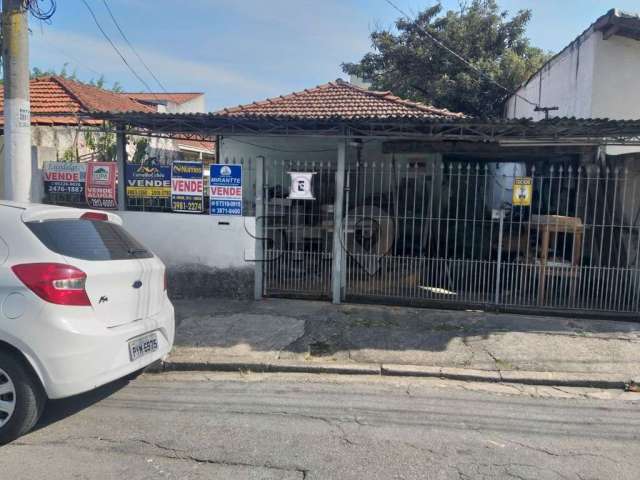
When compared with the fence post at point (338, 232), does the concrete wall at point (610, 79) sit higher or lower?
higher

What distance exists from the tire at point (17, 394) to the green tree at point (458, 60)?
17136 millimetres

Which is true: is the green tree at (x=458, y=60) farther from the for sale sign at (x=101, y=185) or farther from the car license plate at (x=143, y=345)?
the car license plate at (x=143, y=345)

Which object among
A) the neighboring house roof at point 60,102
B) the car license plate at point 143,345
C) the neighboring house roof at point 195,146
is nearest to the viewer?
the car license plate at point 143,345

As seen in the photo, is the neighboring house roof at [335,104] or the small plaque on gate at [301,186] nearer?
the small plaque on gate at [301,186]

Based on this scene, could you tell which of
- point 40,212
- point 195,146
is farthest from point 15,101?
point 195,146

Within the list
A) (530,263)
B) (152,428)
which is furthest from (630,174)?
(152,428)

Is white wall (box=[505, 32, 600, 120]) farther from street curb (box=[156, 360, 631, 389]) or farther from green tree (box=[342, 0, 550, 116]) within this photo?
street curb (box=[156, 360, 631, 389])

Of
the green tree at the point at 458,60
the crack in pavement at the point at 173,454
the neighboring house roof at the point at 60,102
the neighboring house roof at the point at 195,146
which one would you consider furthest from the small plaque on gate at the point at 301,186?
the green tree at the point at 458,60

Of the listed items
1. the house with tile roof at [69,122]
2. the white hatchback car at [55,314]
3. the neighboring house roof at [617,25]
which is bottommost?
the white hatchback car at [55,314]

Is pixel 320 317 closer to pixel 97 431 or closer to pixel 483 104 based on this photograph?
pixel 97 431

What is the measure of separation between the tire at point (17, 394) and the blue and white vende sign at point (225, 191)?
4.37 meters

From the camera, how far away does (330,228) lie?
812cm

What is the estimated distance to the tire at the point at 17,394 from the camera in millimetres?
3463

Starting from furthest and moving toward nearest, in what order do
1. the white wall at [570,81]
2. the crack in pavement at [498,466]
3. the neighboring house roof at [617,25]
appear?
the white wall at [570,81] < the neighboring house roof at [617,25] < the crack in pavement at [498,466]
